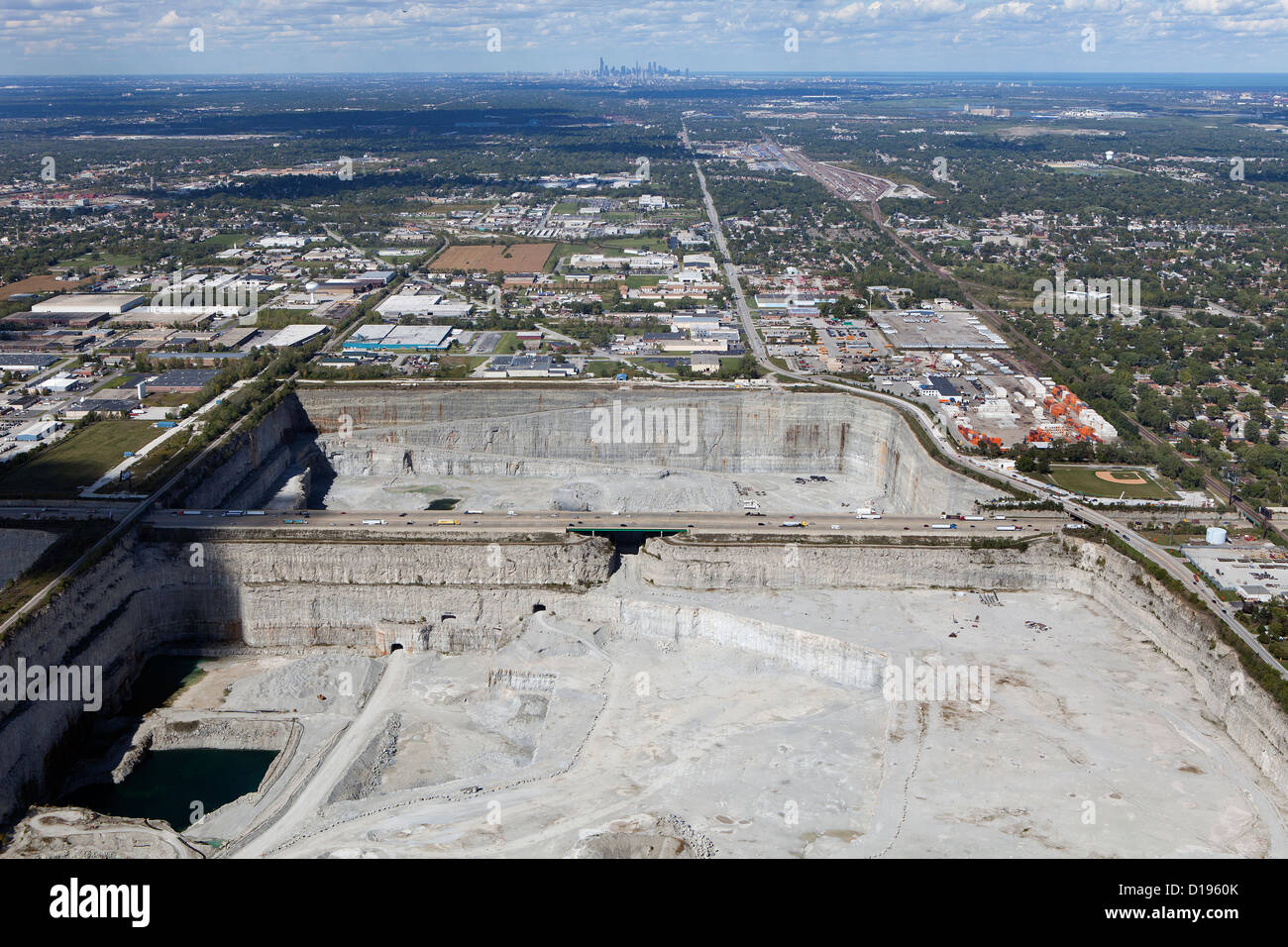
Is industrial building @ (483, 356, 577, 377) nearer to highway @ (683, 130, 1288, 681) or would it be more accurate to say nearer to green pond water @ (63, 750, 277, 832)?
highway @ (683, 130, 1288, 681)

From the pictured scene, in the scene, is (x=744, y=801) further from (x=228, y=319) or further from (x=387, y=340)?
(x=228, y=319)

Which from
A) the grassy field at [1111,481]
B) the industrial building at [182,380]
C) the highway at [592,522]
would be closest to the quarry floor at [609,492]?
the highway at [592,522]

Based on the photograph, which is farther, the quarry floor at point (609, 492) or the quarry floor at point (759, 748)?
the quarry floor at point (609, 492)

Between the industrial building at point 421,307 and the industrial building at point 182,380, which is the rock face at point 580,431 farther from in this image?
the industrial building at point 421,307

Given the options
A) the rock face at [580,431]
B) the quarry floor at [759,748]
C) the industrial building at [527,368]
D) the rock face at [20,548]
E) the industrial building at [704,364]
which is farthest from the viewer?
the industrial building at [704,364]

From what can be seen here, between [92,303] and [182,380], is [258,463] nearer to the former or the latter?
[182,380]

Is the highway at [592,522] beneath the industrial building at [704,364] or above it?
beneath

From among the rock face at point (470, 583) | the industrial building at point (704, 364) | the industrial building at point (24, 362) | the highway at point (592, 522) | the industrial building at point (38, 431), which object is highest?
the industrial building at point (24, 362)
